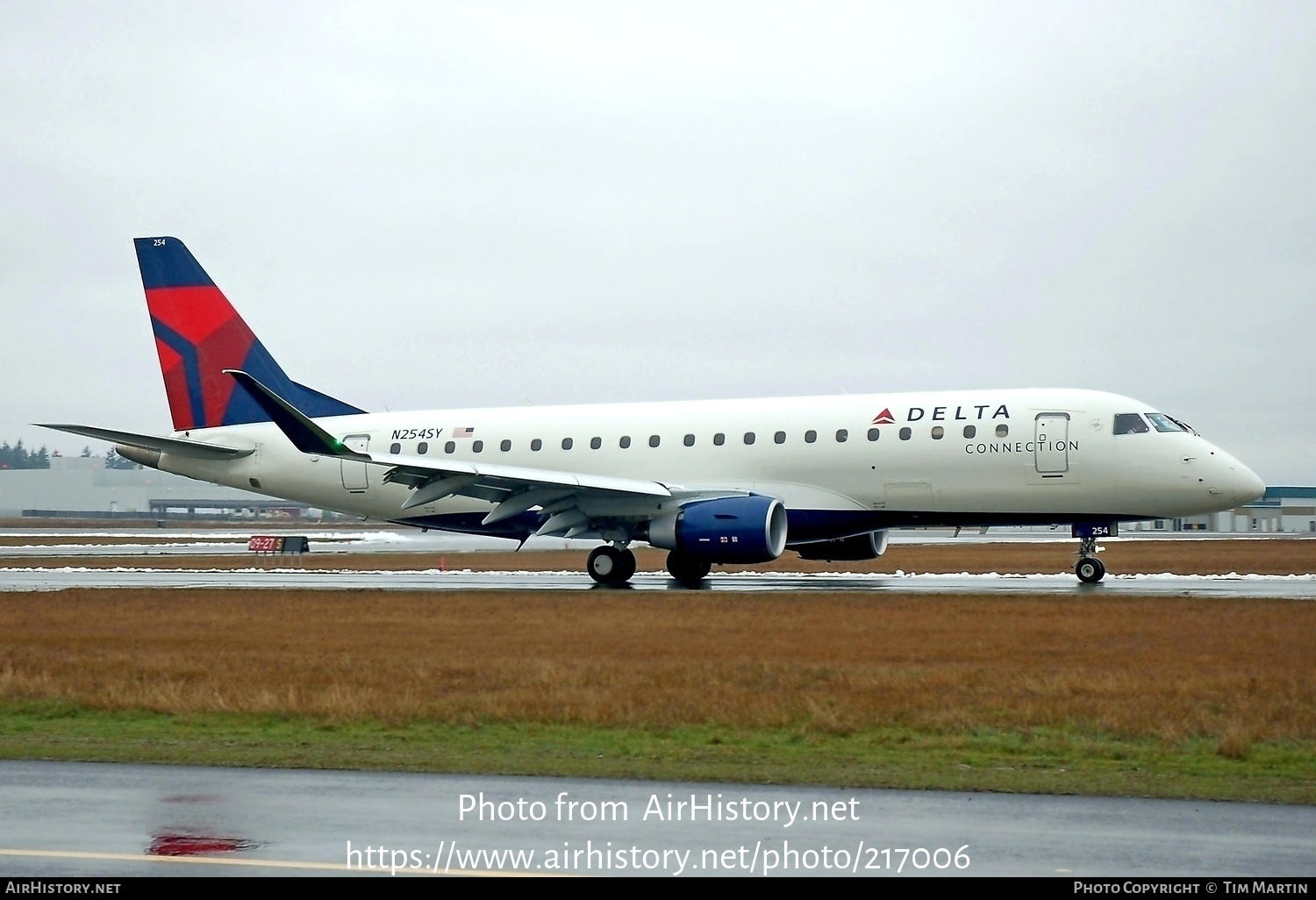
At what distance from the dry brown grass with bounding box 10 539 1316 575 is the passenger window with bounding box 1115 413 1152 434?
10303 mm

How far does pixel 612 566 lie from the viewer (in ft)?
105

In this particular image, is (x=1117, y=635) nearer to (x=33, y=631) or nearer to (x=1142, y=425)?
(x=1142, y=425)

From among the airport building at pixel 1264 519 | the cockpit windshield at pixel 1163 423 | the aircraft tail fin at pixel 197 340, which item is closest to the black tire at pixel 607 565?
the aircraft tail fin at pixel 197 340

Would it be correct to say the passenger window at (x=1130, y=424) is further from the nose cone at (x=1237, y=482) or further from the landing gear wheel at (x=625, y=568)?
the landing gear wheel at (x=625, y=568)

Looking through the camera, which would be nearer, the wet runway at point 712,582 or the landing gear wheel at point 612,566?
the wet runway at point 712,582

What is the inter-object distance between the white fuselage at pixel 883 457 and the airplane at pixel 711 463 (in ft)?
0.14

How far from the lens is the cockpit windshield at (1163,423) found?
29.7 meters

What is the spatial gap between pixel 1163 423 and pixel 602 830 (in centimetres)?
2422

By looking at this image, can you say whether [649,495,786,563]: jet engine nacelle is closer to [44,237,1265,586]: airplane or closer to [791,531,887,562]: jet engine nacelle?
[44,237,1265,586]: airplane

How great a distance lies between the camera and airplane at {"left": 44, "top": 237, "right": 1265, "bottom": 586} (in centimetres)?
2967

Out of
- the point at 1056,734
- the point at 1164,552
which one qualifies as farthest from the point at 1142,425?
the point at 1164,552

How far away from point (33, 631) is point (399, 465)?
949 centimetres

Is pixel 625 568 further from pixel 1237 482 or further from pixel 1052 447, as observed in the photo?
pixel 1237 482

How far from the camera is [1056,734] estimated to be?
12422 mm
